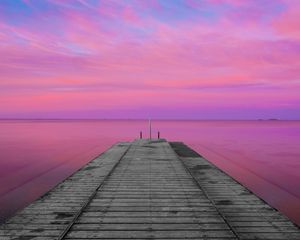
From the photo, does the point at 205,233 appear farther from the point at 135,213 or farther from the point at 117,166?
the point at 117,166

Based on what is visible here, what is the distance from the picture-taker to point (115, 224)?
37.6 ft

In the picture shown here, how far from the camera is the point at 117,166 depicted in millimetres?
25031

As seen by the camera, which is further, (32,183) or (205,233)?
(32,183)

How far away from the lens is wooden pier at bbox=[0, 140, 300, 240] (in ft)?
35.7

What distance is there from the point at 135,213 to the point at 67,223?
246 cm

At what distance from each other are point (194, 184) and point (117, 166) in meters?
8.29

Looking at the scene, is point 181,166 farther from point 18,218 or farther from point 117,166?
point 18,218

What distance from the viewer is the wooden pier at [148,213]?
10867 mm

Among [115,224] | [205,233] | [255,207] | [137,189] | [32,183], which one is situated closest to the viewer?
[205,233]

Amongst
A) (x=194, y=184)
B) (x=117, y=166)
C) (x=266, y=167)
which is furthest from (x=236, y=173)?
(x=194, y=184)

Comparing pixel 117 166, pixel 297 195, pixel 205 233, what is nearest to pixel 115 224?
pixel 205 233

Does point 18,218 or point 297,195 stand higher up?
point 18,218

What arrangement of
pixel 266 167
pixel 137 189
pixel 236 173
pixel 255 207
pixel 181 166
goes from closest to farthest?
1. pixel 255 207
2. pixel 137 189
3. pixel 181 166
4. pixel 236 173
5. pixel 266 167

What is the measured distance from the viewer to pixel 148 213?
12.7 meters
